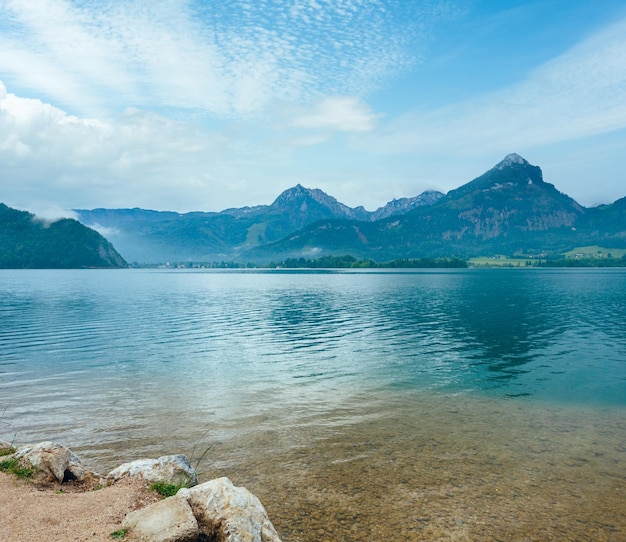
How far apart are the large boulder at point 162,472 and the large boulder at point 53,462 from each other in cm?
169

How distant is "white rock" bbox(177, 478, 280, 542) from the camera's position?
12.9 meters

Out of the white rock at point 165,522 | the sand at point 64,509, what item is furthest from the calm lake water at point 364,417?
the sand at point 64,509

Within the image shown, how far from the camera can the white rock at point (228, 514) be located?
1286 centimetres

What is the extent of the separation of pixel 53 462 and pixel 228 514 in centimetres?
901

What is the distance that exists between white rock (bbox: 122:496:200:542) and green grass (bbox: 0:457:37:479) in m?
6.17

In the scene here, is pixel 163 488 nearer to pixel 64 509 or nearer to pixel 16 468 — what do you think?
pixel 64 509

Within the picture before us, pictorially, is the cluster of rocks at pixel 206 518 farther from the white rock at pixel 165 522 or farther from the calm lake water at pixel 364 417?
the calm lake water at pixel 364 417

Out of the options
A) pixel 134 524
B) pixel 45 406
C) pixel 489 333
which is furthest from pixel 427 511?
pixel 489 333

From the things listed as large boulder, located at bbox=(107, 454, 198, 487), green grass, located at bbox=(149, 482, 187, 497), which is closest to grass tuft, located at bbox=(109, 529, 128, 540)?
green grass, located at bbox=(149, 482, 187, 497)

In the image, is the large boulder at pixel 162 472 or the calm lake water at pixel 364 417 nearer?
the large boulder at pixel 162 472

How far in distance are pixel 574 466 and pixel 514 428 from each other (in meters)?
5.61

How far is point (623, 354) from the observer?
52.2 m

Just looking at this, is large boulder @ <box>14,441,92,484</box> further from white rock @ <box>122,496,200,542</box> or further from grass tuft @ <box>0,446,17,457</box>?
white rock @ <box>122,496,200,542</box>

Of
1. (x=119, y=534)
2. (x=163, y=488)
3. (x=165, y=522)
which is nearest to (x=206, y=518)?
(x=165, y=522)
